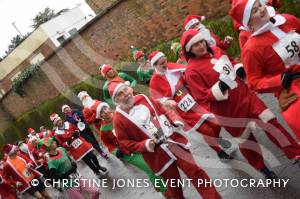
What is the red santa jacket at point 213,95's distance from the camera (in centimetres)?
526

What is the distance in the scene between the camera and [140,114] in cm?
538

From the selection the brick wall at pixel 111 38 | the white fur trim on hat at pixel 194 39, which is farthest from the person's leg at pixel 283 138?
the brick wall at pixel 111 38

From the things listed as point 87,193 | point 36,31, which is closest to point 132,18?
point 87,193

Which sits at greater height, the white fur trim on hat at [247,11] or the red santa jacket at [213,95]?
the white fur trim on hat at [247,11]

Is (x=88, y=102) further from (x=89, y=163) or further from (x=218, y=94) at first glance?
(x=218, y=94)

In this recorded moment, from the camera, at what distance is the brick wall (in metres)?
17.8

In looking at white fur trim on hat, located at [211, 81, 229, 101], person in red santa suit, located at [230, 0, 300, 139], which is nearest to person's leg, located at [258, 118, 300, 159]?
white fur trim on hat, located at [211, 81, 229, 101]

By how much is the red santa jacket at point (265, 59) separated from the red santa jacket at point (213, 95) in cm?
79

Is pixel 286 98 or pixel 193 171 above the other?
pixel 286 98

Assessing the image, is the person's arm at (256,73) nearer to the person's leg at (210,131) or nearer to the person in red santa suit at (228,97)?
the person in red santa suit at (228,97)

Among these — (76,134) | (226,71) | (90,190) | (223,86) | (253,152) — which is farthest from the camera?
(76,134)

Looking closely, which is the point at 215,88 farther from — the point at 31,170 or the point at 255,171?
the point at 31,170

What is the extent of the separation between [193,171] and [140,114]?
0.95 m

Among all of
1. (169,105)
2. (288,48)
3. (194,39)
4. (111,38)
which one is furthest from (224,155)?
(111,38)
